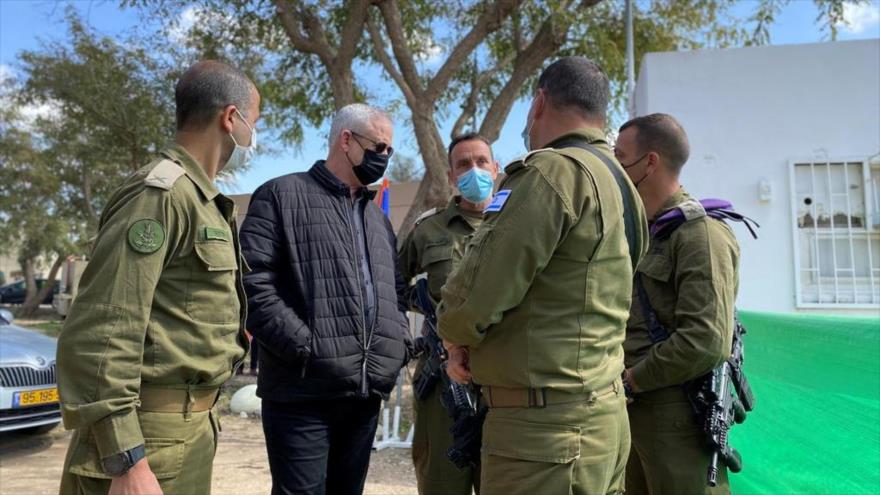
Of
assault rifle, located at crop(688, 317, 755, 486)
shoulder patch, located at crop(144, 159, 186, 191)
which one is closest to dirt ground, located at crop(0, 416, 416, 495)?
assault rifle, located at crop(688, 317, 755, 486)

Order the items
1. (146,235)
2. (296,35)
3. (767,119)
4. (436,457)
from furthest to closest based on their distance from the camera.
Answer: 1. (296,35)
2. (767,119)
3. (436,457)
4. (146,235)

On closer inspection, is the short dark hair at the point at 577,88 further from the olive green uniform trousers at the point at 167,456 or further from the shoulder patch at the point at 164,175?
the olive green uniform trousers at the point at 167,456

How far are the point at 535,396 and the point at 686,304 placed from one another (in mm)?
926

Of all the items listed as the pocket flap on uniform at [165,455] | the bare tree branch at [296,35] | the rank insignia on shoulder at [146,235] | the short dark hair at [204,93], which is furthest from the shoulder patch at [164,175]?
the bare tree branch at [296,35]

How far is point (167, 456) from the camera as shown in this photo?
159cm

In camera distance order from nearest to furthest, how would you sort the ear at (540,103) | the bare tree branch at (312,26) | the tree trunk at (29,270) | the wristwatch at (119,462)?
the wristwatch at (119,462), the ear at (540,103), the bare tree branch at (312,26), the tree trunk at (29,270)

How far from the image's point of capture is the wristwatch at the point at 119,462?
141cm

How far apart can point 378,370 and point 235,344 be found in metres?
0.76

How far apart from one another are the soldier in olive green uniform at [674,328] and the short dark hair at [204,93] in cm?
166

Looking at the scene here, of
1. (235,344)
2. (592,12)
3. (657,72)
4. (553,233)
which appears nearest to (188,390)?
(235,344)

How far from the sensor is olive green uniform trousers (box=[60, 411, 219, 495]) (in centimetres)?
148

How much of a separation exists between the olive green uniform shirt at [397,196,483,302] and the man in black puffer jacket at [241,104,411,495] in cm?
49

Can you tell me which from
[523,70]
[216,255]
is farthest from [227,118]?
[523,70]

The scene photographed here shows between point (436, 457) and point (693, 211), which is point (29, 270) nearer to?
point (436, 457)
